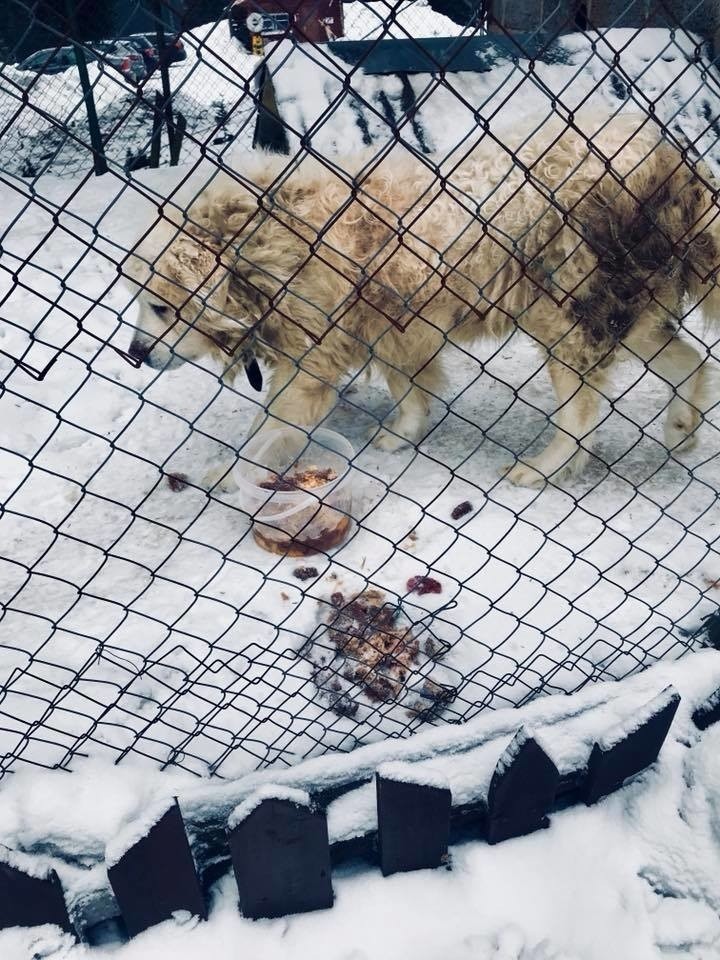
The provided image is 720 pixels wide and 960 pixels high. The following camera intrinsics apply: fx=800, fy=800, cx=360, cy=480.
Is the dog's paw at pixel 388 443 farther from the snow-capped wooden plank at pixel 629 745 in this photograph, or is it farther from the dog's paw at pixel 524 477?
the snow-capped wooden plank at pixel 629 745

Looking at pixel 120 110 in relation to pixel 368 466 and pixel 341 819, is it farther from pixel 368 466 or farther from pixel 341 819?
pixel 341 819

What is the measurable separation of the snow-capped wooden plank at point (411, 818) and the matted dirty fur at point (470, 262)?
4.19ft

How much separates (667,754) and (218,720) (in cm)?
125

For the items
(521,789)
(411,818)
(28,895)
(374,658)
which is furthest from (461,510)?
(28,895)

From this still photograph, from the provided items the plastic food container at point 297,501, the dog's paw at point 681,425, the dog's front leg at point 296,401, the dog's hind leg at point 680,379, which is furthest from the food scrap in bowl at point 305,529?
the dog's paw at point 681,425

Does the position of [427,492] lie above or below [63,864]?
above

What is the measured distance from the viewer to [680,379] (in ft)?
11.3

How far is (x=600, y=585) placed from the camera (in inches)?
110

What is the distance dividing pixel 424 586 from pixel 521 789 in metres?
0.98

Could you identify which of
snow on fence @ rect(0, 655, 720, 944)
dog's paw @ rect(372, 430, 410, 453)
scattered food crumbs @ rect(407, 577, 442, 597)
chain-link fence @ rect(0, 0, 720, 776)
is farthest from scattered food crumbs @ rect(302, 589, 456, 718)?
dog's paw @ rect(372, 430, 410, 453)

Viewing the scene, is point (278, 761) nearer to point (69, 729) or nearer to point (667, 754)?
point (69, 729)

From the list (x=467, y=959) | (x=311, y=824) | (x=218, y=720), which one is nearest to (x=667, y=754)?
(x=467, y=959)

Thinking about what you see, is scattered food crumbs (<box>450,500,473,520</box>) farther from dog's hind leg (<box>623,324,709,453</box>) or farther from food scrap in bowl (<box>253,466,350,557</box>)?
dog's hind leg (<box>623,324,709,453</box>)

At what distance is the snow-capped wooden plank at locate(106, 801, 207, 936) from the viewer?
1690 millimetres
